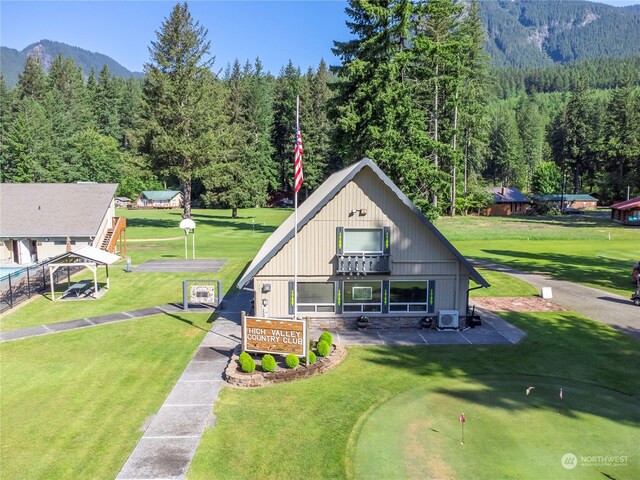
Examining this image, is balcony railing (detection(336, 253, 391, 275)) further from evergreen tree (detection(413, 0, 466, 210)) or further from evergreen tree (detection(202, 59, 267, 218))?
evergreen tree (detection(202, 59, 267, 218))

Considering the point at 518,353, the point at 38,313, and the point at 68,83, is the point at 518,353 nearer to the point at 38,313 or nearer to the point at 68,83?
the point at 38,313

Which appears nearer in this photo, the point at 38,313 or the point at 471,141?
the point at 38,313

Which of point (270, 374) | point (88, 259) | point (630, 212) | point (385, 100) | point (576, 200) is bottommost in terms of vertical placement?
point (270, 374)

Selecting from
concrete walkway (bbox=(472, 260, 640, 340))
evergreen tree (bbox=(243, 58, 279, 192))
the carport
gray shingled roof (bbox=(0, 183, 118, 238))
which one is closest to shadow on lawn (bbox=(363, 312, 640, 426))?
concrete walkway (bbox=(472, 260, 640, 340))

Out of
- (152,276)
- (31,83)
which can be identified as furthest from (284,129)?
(152,276)

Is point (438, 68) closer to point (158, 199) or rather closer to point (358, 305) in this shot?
point (358, 305)

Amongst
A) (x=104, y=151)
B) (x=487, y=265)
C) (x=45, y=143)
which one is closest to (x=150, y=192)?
(x=104, y=151)

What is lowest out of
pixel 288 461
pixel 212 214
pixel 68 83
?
pixel 288 461
